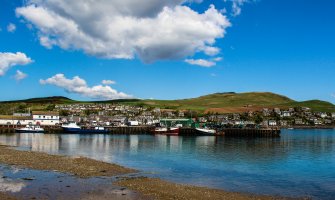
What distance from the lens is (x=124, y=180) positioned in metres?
31.8

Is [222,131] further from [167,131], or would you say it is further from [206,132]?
[167,131]

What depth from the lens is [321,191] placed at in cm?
3111

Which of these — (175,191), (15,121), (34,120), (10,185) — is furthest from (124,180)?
(34,120)

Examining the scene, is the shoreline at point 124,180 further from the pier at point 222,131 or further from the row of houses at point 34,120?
the row of houses at point 34,120

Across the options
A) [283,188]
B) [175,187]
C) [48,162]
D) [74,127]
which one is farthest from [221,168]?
[74,127]

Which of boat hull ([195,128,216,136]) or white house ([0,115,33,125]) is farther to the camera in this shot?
white house ([0,115,33,125])

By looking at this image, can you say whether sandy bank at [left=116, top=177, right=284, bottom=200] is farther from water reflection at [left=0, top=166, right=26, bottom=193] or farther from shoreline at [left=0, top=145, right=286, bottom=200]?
water reflection at [left=0, top=166, right=26, bottom=193]

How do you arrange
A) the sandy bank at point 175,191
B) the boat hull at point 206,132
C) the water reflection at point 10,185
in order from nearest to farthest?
the sandy bank at point 175,191
the water reflection at point 10,185
the boat hull at point 206,132

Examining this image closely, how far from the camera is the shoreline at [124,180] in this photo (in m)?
26.6

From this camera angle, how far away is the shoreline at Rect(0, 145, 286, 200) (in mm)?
26603

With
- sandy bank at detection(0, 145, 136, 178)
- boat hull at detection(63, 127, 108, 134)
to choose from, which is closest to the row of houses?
boat hull at detection(63, 127, 108, 134)

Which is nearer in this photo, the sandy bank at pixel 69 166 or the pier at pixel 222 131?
the sandy bank at pixel 69 166

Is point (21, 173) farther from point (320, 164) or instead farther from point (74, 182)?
point (320, 164)

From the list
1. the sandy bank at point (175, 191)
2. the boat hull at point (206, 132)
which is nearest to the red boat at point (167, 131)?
the boat hull at point (206, 132)
